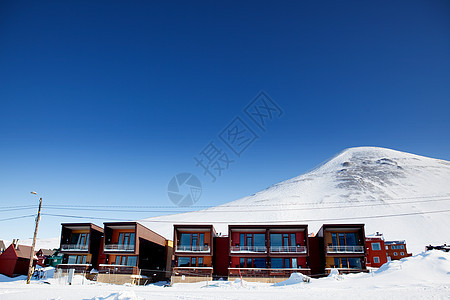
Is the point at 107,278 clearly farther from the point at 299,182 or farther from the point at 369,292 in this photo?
the point at 299,182

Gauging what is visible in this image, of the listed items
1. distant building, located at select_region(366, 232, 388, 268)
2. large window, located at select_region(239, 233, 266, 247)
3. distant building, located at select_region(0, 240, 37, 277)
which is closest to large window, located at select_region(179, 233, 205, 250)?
large window, located at select_region(239, 233, 266, 247)

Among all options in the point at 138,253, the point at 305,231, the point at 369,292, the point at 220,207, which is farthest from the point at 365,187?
the point at 369,292

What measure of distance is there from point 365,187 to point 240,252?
142612 millimetres

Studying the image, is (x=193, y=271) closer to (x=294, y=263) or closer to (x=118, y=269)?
(x=118, y=269)

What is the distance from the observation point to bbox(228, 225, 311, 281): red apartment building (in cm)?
4159

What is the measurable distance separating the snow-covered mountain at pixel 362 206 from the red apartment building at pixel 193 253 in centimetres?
6299

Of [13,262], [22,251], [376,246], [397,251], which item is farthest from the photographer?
[397,251]

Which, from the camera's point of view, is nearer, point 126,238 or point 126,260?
point 126,260

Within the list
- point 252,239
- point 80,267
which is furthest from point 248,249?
point 80,267

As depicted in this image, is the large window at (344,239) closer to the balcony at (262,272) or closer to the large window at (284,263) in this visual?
the balcony at (262,272)

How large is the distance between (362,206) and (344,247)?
4084 inches

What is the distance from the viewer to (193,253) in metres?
43.0

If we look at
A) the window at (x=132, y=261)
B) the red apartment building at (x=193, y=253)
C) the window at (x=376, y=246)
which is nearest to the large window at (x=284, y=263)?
the red apartment building at (x=193, y=253)

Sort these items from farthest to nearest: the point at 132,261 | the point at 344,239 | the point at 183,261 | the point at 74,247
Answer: the point at 74,247, the point at 344,239, the point at 183,261, the point at 132,261
